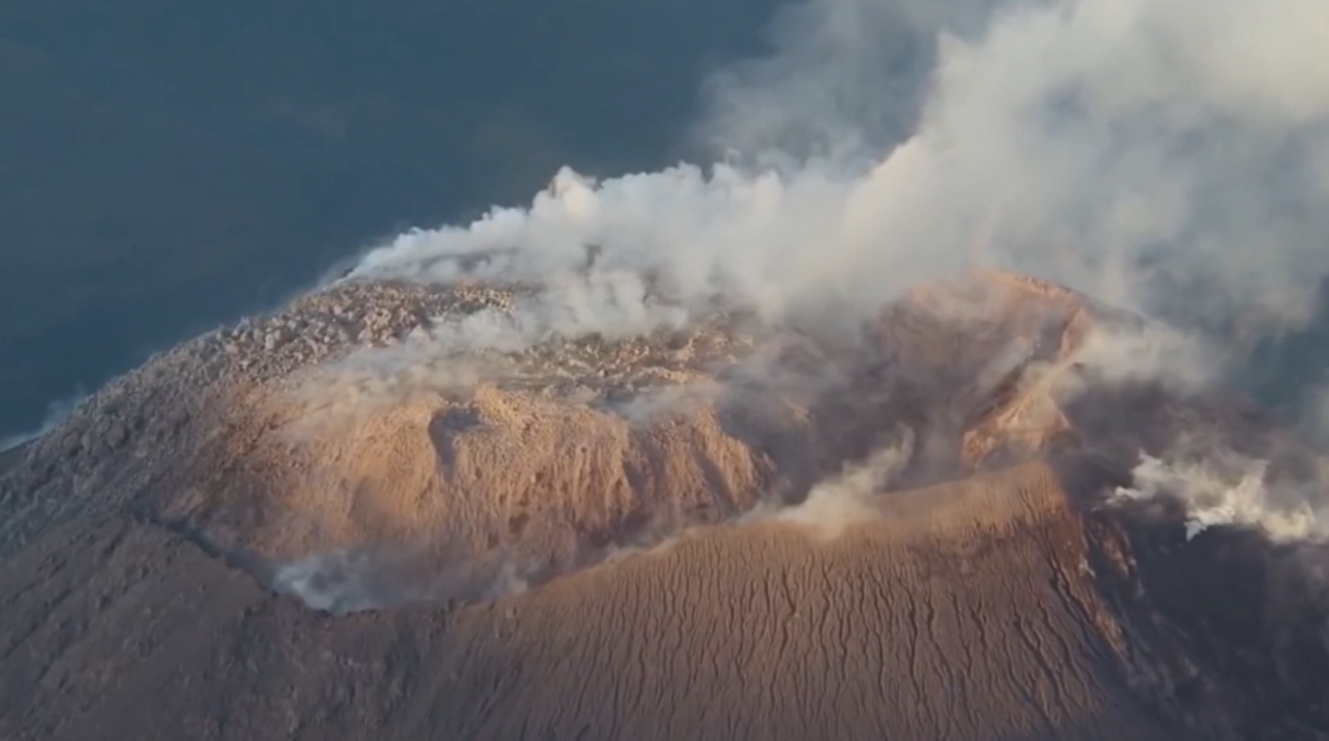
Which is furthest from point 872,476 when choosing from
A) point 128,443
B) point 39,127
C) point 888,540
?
point 39,127

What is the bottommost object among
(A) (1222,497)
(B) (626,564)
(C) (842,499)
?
(B) (626,564)

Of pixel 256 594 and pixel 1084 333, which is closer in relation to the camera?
pixel 256 594

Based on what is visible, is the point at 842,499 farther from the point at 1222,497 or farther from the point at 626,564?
the point at 1222,497

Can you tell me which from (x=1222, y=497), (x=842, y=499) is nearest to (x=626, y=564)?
(x=842, y=499)

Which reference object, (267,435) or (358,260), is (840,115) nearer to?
(358,260)

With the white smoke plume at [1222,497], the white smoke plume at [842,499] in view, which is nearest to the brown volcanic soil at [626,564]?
the white smoke plume at [842,499]

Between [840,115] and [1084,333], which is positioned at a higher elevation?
[840,115]

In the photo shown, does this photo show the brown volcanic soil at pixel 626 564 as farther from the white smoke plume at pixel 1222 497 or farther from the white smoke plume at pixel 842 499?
the white smoke plume at pixel 1222 497

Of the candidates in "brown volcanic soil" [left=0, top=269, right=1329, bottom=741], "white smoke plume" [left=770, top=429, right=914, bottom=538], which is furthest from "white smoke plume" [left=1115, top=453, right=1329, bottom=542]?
"white smoke plume" [left=770, top=429, right=914, bottom=538]
